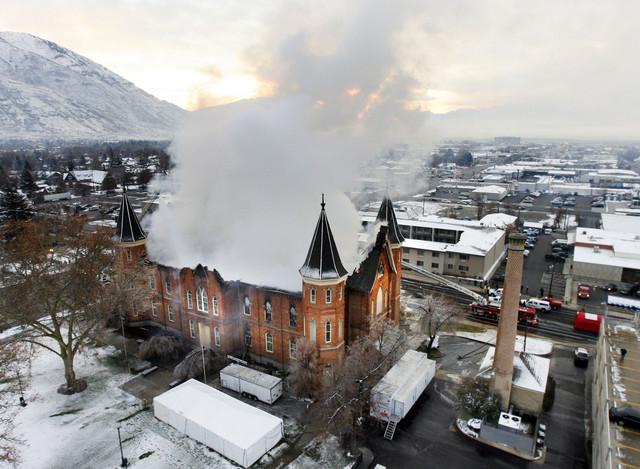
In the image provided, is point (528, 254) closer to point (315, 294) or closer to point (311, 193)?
point (311, 193)

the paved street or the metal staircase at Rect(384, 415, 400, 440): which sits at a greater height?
the metal staircase at Rect(384, 415, 400, 440)

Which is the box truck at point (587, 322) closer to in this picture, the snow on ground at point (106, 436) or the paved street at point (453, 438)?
the paved street at point (453, 438)

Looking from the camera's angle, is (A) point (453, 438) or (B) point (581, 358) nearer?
(A) point (453, 438)

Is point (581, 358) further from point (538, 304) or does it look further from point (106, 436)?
point (106, 436)

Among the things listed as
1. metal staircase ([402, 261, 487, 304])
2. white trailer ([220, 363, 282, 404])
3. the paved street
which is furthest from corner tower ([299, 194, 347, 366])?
metal staircase ([402, 261, 487, 304])

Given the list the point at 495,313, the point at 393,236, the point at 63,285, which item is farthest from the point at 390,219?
the point at 63,285

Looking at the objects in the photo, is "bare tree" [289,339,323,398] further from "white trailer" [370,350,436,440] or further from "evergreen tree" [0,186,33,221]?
"evergreen tree" [0,186,33,221]
